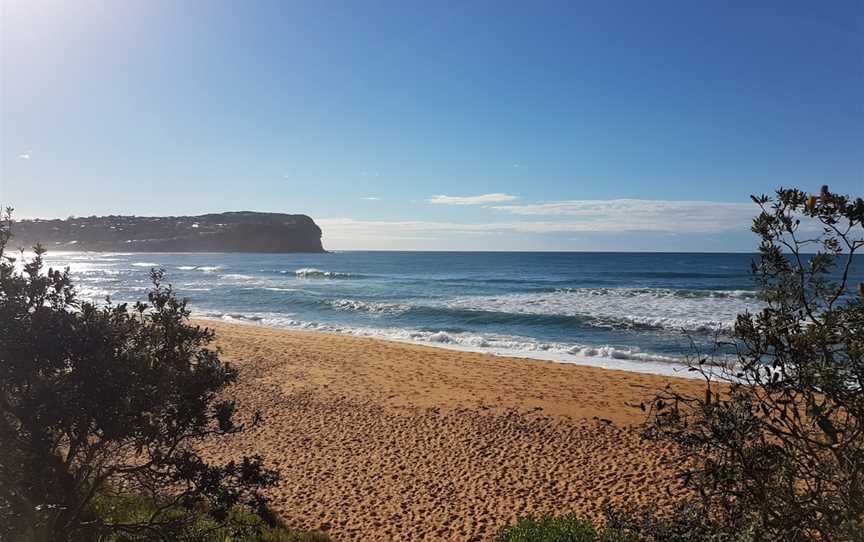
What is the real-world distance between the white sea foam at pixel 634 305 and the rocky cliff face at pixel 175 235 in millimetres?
97748

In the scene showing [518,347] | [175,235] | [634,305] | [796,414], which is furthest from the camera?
[175,235]

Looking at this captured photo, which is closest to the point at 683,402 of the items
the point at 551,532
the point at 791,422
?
the point at 791,422

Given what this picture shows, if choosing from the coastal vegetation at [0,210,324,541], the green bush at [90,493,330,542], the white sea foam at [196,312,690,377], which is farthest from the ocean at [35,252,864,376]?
the coastal vegetation at [0,210,324,541]

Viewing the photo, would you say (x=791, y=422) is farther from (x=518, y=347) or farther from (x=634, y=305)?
(x=634, y=305)

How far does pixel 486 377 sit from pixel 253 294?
89.2ft

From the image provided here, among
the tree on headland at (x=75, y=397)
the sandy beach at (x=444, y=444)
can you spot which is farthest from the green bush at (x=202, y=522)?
the tree on headland at (x=75, y=397)

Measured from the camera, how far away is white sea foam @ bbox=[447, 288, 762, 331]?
2322 centimetres

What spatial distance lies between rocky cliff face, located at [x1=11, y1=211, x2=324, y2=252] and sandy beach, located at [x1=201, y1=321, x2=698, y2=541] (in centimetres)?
11190

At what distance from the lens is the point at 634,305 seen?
2862cm

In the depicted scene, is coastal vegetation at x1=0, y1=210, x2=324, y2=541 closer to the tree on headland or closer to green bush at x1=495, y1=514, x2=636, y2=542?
the tree on headland

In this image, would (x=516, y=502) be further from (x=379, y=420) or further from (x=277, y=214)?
(x=277, y=214)

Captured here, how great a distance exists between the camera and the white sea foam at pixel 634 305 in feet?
76.2

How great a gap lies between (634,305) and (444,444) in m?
22.7

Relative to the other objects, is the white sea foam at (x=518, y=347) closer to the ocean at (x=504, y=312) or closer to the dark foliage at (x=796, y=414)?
the ocean at (x=504, y=312)
